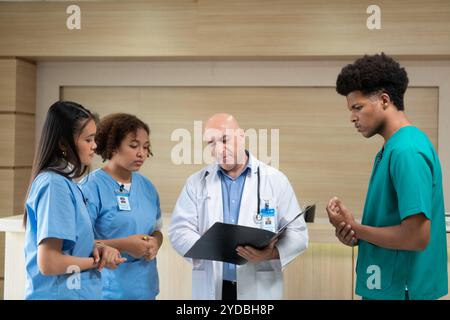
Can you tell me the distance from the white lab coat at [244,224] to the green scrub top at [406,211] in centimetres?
54

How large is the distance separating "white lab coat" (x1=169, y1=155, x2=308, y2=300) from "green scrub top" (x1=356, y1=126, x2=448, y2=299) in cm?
54

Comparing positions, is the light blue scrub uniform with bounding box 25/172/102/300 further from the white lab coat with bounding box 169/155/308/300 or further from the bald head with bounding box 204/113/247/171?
the bald head with bounding box 204/113/247/171

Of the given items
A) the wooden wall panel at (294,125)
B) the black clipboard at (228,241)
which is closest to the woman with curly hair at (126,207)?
the black clipboard at (228,241)

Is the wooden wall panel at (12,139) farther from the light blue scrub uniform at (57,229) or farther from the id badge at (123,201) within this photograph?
the light blue scrub uniform at (57,229)

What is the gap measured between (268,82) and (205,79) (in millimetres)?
553

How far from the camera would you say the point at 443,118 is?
4.61 meters

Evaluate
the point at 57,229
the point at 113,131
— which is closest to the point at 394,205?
the point at 57,229

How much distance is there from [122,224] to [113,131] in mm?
462

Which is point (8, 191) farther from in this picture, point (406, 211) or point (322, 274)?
point (406, 211)

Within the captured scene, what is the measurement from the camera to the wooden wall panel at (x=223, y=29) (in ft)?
14.3

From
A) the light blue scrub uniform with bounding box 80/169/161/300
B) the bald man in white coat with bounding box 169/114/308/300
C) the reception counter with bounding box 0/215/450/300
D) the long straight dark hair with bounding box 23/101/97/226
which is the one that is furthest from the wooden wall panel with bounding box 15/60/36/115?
the long straight dark hair with bounding box 23/101/97/226

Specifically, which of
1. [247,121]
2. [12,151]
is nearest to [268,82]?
[247,121]

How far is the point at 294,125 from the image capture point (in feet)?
15.8

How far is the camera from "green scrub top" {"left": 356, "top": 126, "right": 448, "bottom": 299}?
6.18 feet
